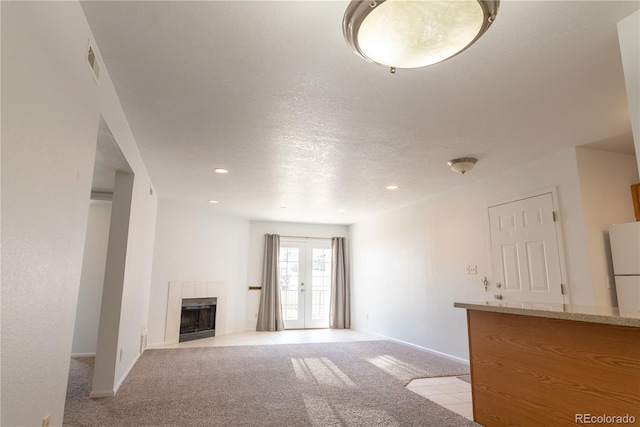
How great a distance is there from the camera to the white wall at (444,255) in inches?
138

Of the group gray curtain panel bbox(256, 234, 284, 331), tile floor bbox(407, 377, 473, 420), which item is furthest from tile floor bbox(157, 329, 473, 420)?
gray curtain panel bbox(256, 234, 284, 331)

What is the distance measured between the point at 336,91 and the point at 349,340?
5185 mm

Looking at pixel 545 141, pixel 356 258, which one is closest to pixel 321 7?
pixel 545 141

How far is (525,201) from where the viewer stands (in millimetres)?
3986

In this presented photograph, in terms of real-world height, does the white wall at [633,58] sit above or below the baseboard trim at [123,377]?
above

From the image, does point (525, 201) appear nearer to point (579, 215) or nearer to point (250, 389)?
point (579, 215)

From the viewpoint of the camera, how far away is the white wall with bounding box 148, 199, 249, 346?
19.7 ft

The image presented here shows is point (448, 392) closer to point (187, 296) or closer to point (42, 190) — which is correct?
point (42, 190)

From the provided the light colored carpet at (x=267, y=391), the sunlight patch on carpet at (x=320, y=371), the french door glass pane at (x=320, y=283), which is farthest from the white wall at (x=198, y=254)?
the sunlight patch on carpet at (x=320, y=371)

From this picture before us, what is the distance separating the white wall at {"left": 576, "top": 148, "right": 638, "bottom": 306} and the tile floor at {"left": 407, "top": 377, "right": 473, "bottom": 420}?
5.03ft

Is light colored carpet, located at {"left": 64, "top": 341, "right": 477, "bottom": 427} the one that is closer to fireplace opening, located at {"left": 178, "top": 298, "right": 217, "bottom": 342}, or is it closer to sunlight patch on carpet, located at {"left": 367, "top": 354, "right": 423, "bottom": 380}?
sunlight patch on carpet, located at {"left": 367, "top": 354, "right": 423, "bottom": 380}

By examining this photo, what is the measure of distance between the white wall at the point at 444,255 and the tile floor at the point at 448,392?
3.08 feet

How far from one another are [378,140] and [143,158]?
2.63 meters

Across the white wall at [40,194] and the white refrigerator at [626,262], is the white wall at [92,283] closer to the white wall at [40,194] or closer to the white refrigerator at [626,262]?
the white wall at [40,194]
